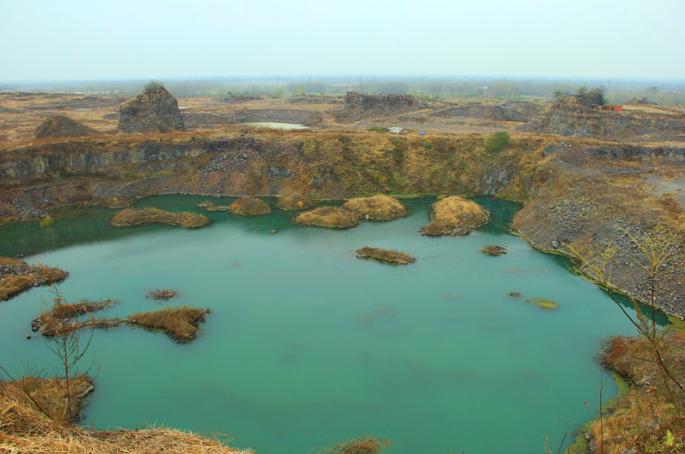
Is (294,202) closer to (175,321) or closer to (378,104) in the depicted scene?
(175,321)

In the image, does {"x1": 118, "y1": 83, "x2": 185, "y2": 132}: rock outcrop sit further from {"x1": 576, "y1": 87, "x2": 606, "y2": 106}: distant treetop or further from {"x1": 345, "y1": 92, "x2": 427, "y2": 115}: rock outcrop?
{"x1": 576, "y1": 87, "x2": 606, "y2": 106}: distant treetop

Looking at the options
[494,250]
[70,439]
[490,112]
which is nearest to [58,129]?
[494,250]

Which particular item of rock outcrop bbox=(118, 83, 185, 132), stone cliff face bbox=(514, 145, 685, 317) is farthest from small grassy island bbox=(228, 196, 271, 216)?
rock outcrop bbox=(118, 83, 185, 132)

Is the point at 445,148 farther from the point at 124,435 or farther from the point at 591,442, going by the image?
the point at 124,435

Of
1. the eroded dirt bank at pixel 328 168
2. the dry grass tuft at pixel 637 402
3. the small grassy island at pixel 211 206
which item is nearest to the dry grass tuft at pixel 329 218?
the eroded dirt bank at pixel 328 168

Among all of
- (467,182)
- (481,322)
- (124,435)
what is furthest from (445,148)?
(124,435)

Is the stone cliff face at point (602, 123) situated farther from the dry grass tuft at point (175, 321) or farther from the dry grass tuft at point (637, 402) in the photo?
the dry grass tuft at point (175, 321)
